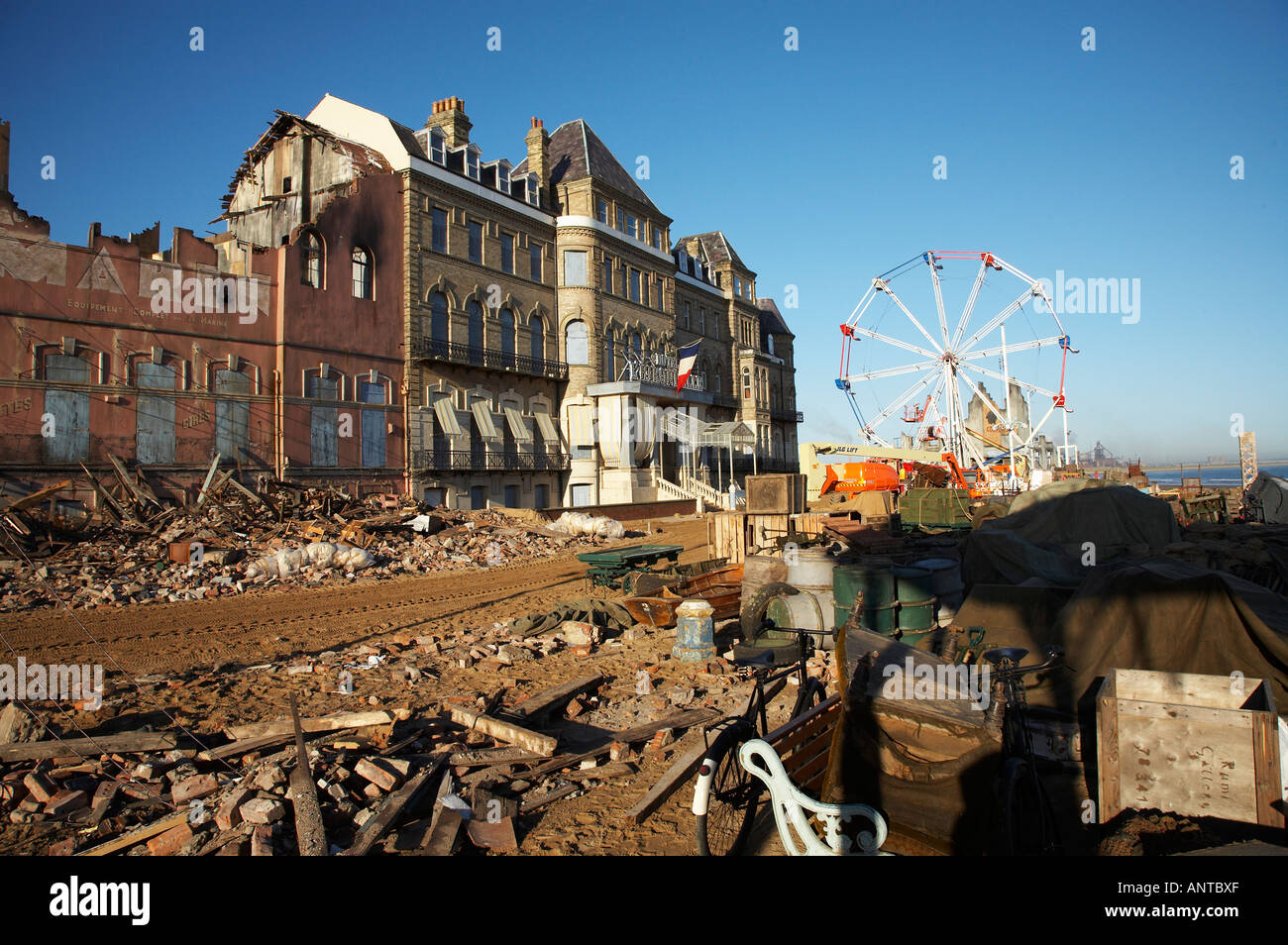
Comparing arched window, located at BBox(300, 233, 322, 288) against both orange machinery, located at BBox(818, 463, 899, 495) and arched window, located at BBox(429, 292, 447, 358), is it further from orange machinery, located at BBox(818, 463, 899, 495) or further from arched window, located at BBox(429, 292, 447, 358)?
orange machinery, located at BBox(818, 463, 899, 495)

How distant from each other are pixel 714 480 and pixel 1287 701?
1601 inches

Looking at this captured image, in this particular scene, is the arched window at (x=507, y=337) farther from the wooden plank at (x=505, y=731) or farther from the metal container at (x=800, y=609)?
the wooden plank at (x=505, y=731)

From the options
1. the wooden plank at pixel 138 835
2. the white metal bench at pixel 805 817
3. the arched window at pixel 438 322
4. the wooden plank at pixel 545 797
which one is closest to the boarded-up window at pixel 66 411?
the arched window at pixel 438 322

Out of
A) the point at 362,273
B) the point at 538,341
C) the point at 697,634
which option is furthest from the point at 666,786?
the point at 538,341

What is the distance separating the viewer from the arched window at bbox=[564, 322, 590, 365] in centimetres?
3784

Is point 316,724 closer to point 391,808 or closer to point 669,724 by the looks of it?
point 391,808

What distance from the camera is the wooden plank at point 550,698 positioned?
7.99m

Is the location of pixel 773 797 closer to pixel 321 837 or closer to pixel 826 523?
pixel 321 837

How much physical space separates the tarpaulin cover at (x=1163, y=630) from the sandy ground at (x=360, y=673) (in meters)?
3.23

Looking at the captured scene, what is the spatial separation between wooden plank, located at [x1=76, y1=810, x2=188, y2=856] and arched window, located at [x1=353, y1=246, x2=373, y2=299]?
25.5 metres

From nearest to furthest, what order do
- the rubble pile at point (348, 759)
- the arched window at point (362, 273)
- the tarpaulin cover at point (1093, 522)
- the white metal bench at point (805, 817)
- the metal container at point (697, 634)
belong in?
the white metal bench at point (805, 817) → the rubble pile at point (348, 759) → the metal container at point (697, 634) → the tarpaulin cover at point (1093, 522) → the arched window at point (362, 273)

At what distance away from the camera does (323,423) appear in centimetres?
2631
